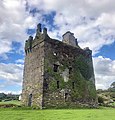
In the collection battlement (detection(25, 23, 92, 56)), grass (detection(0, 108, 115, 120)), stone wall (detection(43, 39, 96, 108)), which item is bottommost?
grass (detection(0, 108, 115, 120))

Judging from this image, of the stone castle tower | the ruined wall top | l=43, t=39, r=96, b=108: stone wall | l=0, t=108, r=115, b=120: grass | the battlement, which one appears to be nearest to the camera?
l=0, t=108, r=115, b=120: grass

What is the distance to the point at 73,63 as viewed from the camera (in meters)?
37.1

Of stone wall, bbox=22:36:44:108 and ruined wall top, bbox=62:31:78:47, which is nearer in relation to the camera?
stone wall, bbox=22:36:44:108

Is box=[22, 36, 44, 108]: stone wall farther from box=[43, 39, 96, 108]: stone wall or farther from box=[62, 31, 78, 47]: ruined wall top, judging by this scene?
box=[62, 31, 78, 47]: ruined wall top

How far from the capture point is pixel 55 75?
33.3m

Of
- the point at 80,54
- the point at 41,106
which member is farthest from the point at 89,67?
the point at 41,106

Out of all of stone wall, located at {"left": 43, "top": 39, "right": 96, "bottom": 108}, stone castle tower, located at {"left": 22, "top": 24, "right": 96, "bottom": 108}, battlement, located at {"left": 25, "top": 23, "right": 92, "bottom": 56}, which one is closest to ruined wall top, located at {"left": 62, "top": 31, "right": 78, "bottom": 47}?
battlement, located at {"left": 25, "top": 23, "right": 92, "bottom": 56}

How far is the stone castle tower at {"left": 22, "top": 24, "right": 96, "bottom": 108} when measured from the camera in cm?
3203

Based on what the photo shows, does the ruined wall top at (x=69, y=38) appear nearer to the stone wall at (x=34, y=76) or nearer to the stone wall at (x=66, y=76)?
the stone wall at (x=66, y=76)

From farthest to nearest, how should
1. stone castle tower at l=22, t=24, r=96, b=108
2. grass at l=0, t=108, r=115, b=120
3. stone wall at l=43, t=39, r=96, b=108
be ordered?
stone wall at l=43, t=39, r=96, b=108
stone castle tower at l=22, t=24, r=96, b=108
grass at l=0, t=108, r=115, b=120

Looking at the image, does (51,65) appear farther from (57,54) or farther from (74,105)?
(74,105)

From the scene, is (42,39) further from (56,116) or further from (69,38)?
(56,116)

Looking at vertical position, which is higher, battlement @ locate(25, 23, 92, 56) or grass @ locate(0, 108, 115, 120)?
battlement @ locate(25, 23, 92, 56)

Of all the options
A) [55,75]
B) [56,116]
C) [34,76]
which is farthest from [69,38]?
[56,116]
